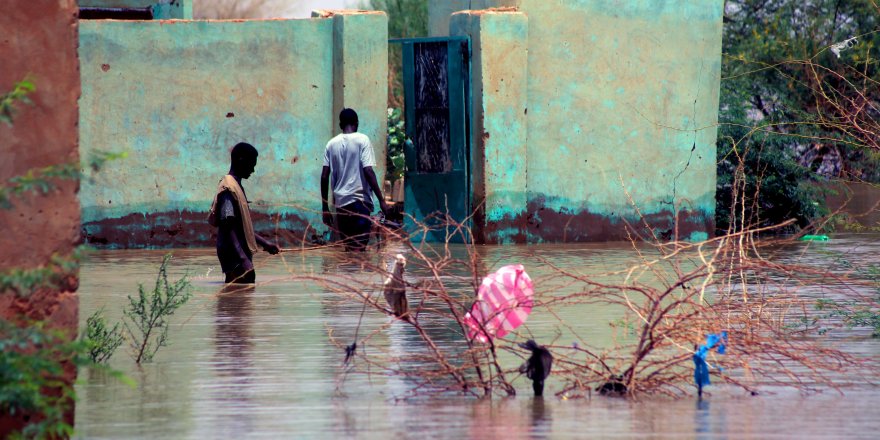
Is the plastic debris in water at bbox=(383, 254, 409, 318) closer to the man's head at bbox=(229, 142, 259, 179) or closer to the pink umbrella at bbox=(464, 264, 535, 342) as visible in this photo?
the pink umbrella at bbox=(464, 264, 535, 342)

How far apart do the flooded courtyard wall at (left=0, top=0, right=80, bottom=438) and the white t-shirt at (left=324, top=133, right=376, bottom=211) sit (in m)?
9.38

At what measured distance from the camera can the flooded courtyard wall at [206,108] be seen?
55.6ft

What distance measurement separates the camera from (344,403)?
696 cm

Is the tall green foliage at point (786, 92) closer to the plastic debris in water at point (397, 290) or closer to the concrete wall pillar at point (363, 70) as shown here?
the concrete wall pillar at point (363, 70)

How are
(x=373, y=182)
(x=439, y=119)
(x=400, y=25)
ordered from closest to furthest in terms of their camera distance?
(x=373, y=182) → (x=439, y=119) → (x=400, y=25)

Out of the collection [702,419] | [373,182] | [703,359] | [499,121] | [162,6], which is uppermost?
[162,6]

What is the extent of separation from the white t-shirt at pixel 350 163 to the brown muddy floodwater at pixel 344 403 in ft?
17.2

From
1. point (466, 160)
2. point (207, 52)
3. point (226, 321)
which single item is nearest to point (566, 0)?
point (466, 160)

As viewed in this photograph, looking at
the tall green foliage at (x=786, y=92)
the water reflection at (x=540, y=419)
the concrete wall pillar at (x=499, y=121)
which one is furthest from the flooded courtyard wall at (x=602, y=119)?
the water reflection at (x=540, y=419)

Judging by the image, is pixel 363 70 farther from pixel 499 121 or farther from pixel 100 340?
pixel 100 340

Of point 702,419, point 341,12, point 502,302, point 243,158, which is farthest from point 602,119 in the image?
point 702,419

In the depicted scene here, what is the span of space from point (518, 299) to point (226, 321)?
3405mm

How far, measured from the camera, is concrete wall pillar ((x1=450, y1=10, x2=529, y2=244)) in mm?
17328

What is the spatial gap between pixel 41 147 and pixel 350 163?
9.53 m
